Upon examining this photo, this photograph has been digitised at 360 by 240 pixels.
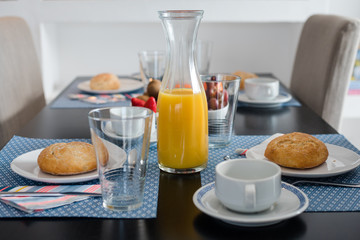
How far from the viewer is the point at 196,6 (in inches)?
94.2

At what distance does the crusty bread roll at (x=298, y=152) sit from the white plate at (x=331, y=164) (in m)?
0.01

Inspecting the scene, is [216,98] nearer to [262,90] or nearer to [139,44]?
[262,90]

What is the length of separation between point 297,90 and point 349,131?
34.8 inches

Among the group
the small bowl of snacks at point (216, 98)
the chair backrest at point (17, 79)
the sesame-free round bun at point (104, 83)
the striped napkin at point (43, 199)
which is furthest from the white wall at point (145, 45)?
the striped napkin at point (43, 199)

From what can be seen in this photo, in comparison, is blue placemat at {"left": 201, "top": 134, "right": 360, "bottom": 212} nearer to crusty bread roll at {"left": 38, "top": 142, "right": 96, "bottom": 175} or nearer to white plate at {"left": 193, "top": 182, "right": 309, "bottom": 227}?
white plate at {"left": 193, "top": 182, "right": 309, "bottom": 227}

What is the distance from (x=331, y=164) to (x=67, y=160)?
48 cm

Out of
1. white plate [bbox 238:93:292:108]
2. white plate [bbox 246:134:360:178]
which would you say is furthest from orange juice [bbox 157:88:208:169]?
white plate [bbox 238:93:292:108]

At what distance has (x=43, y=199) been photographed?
0.74m

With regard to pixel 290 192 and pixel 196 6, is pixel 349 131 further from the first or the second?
pixel 290 192

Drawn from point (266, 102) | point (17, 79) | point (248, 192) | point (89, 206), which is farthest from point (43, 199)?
point (17, 79)

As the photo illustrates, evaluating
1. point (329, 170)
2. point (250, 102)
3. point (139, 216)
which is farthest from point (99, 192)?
point (250, 102)

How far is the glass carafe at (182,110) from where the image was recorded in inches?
34.1

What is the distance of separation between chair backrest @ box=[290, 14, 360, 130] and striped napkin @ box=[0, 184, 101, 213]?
1053 millimetres

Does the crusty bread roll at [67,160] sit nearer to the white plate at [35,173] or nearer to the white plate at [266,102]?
the white plate at [35,173]
